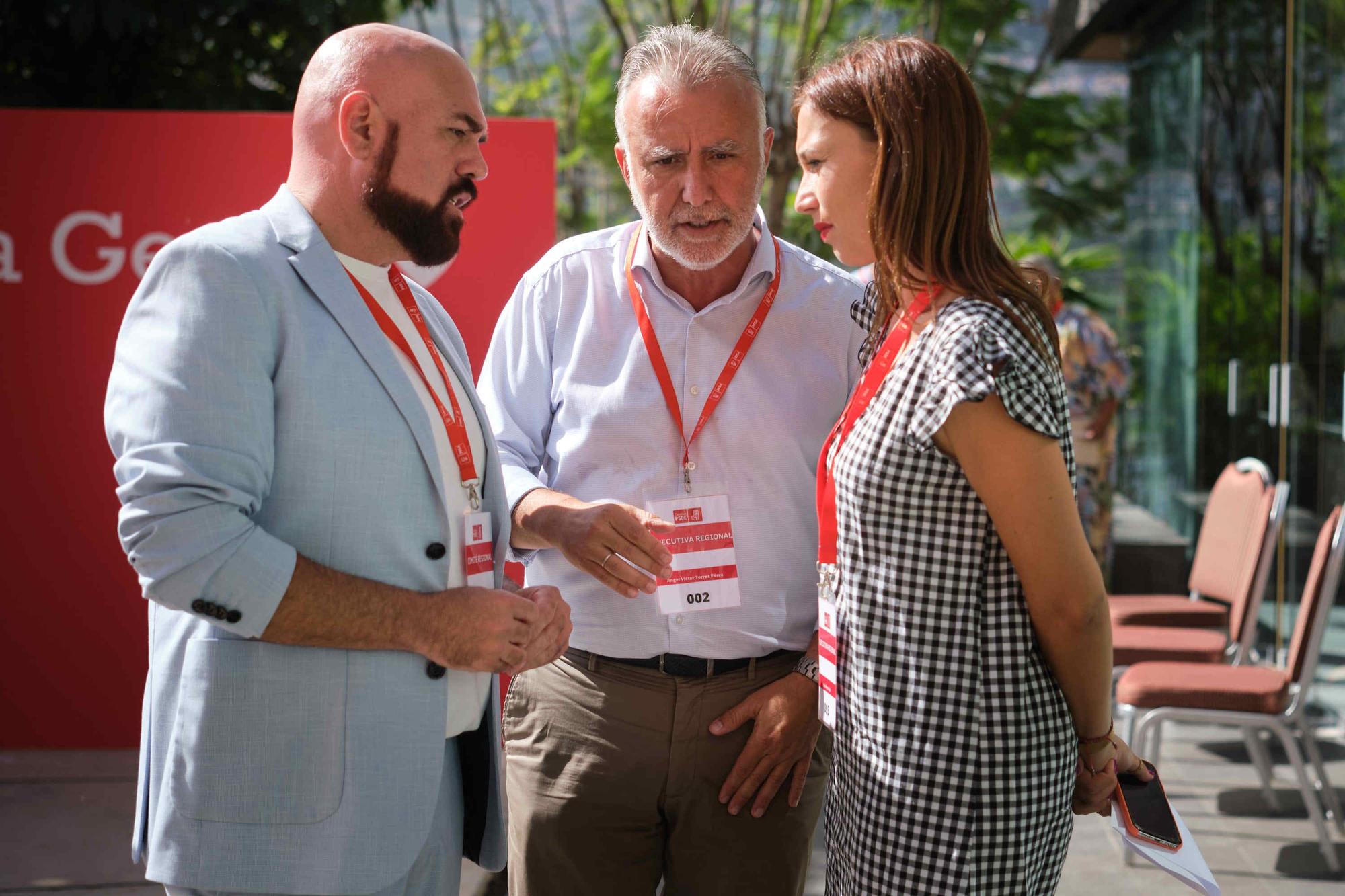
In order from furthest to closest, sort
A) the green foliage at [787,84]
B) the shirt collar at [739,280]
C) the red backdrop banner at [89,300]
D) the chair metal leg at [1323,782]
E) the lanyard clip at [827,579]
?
the green foliage at [787,84]
the red backdrop banner at [89,300]
the chair metal leg at [1323,782]
the shirt collar at [739,280]
the lanyard clip at [827,579]

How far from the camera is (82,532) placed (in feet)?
14.7

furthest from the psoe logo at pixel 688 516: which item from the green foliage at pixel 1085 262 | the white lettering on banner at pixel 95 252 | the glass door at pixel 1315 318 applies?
the green foliage at pixel 1085 262

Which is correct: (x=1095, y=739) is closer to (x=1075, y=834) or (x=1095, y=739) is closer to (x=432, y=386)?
(x=432, y=386)

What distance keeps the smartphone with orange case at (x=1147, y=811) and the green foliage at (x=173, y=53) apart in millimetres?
5274

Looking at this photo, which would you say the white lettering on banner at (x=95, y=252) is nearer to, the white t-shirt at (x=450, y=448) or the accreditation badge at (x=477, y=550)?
the white t-shirt at (x=450, y=448)

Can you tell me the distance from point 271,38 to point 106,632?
10.8 feet

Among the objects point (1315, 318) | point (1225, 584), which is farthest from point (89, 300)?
point (1315, 318)

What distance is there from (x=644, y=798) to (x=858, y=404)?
78 centimetres

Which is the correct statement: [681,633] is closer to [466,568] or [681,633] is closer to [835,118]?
[466,568]

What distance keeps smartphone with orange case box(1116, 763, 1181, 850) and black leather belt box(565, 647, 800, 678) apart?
58 cm

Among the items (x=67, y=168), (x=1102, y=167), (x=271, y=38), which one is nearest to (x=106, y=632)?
(x=67, y=168)

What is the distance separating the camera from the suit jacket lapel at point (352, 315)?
1.53 metres

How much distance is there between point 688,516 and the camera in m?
1.94

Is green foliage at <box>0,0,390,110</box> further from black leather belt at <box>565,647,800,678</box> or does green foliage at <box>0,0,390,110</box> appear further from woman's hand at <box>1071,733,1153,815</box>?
woman's hand at <box>1071,733,1153,815</box>
